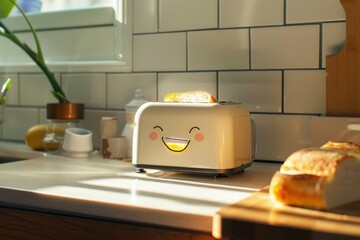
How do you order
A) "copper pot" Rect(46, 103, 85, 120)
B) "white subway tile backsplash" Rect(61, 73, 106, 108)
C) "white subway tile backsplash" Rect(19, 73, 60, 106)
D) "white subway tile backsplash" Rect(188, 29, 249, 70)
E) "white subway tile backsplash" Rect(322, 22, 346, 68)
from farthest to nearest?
"white subway tile backsplash" Rect(19, 73, 60, 106) → "white subway tile backsplash" Rect(61, 73, 106, 108) → "copper pot" Rect(46, 103, 85, 120) → "white subway tile backsplash" Rect(188, 29, 249, 70) → "white subway tile backsplash" Rect(322, 22, 346, 68)

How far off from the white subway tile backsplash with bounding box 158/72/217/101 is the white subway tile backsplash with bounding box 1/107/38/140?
0.50m

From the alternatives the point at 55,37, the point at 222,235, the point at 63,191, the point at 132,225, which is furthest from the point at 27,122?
the point at 222,235

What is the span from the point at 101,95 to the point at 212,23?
1.37ft

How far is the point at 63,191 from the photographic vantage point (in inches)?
35.9

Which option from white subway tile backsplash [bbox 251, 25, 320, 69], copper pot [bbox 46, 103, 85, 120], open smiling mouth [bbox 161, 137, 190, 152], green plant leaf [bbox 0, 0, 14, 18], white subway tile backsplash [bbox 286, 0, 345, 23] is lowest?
open smiling mouth [bbox 161, 137, 190, 152]

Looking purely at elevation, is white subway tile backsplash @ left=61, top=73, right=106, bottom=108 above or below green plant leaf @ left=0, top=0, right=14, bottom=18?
below

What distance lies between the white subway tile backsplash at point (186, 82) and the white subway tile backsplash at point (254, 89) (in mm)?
28

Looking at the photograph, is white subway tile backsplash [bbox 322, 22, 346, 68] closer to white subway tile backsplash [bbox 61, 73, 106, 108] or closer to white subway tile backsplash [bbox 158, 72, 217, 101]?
white subway tile backsplash [bbox 158, 72, 217, 101]

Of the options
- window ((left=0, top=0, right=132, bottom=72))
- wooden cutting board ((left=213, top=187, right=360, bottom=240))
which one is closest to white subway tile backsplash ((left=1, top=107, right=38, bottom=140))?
window ((left=0, top=0, right=132, bottom=72))

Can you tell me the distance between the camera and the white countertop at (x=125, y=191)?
0.80 meters

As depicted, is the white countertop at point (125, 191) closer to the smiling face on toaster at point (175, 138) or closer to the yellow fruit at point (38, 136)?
the smiling face on toaster at point (175, 138)

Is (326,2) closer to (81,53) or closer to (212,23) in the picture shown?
(212,23)

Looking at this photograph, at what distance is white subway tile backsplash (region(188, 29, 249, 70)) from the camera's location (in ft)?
4.25

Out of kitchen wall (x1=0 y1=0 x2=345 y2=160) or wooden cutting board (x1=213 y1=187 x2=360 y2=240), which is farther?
kitchen wall (x1=0 y1=0 x2=345 y2=160)
